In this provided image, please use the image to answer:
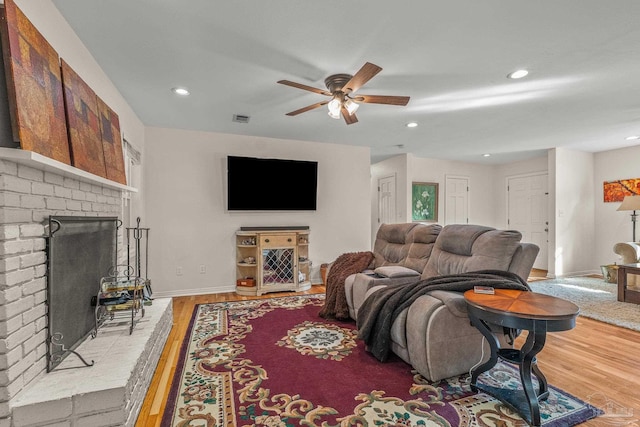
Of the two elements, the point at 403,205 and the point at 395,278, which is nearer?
the point at 395,278

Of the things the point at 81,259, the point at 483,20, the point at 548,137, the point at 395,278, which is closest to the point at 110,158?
the point at 81,259

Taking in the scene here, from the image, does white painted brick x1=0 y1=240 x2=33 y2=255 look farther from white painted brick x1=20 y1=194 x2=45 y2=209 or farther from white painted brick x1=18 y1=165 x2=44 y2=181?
white painted brick x1=18 y1=165 x2=44 y2=181

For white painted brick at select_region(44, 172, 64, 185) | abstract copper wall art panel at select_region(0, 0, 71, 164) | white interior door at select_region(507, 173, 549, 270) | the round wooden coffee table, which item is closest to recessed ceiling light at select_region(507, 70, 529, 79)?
the round wooden coffee table

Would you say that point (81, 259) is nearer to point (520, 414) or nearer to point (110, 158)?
point (110, 158)

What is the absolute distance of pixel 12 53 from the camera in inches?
50.0

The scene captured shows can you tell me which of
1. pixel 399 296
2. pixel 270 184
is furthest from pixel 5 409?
pixel 270 184

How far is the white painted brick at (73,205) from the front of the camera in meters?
1.77

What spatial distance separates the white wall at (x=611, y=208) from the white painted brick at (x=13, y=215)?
790 cm

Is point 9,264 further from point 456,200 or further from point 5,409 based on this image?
point 456,200

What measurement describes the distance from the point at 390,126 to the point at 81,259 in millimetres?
3671

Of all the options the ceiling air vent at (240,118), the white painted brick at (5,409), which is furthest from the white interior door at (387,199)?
the white painted brick at (5,409)

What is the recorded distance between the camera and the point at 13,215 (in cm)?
130

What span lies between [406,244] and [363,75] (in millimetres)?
1909

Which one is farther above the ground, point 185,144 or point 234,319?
point 185,144
